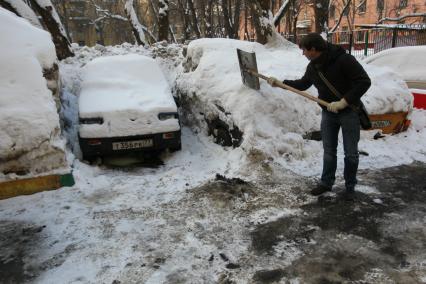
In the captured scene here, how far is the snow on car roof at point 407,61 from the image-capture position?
823 centimetres

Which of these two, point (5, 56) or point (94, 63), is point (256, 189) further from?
point (94, 63)

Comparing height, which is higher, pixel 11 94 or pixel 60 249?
pixel 11 94

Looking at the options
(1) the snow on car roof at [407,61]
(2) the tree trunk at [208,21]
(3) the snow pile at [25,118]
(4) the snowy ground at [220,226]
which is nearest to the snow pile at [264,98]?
(4) the snowy ground at [220,226]

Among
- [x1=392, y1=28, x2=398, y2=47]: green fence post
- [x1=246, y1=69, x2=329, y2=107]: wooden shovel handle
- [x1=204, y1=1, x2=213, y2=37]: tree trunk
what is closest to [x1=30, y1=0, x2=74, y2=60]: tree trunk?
[x1=246, y1=69, x2=329, y2=107]: wooden shovel handle

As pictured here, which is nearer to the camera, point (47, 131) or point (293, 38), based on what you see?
point (47, 131)

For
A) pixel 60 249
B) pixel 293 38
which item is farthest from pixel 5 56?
pixel 293 38

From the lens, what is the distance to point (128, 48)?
12.5 meters

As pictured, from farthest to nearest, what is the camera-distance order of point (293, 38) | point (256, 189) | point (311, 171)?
point (293, 38)
point (311, 171)
point (256, 189)

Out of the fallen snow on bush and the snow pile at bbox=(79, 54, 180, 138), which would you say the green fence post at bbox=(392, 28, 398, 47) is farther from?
the snow pile at bbox=(79, 54, 180, 138)

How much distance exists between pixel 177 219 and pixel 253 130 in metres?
2.09

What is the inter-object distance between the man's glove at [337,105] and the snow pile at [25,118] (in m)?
2.92

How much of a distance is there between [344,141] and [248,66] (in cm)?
223

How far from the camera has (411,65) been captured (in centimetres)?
841

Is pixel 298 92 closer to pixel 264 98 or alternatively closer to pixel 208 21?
pixel 264 98
